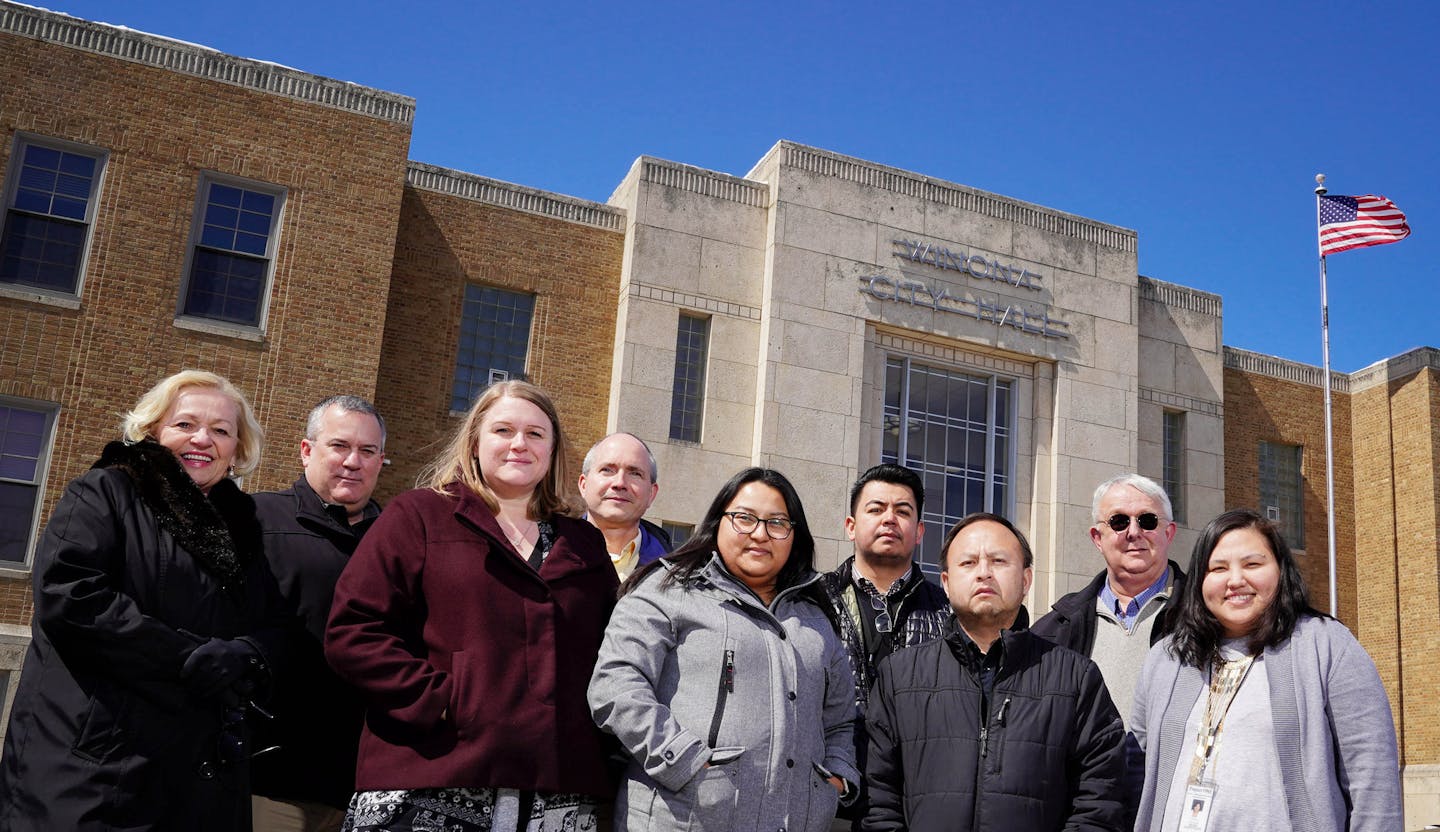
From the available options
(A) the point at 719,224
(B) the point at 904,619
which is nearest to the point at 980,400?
(A) the point at 719,224

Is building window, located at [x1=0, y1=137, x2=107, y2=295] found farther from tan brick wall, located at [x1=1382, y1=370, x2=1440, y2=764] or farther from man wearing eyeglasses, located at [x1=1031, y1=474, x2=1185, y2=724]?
tan brick wall, located at [x1=1382, y1=370, x2=1440, y2=764]

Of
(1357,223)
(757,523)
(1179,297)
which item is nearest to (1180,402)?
(1179,297)

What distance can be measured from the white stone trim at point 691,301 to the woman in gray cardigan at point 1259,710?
12.4 metres

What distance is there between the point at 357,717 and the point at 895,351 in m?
13.7

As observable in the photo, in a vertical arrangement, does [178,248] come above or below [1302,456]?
below

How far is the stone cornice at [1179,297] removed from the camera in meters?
19.4

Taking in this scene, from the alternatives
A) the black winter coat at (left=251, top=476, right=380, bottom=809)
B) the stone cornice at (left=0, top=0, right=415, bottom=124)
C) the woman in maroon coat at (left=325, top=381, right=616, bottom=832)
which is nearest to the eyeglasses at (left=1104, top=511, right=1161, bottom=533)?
the woman in maroon coat at (left=325, top=381, right=616, bottom=832)

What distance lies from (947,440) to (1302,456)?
842 cm

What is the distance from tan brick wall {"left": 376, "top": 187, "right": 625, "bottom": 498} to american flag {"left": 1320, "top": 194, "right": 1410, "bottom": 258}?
11.8 m

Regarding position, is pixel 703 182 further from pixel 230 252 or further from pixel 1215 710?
pixel 1215 710

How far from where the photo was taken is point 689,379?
16.2 meters

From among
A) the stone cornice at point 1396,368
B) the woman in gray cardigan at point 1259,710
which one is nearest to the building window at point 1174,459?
the stone cornice at point 1396,368

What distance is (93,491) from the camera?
3.65 meters

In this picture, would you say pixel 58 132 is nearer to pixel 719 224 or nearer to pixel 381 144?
pixel 381 144
